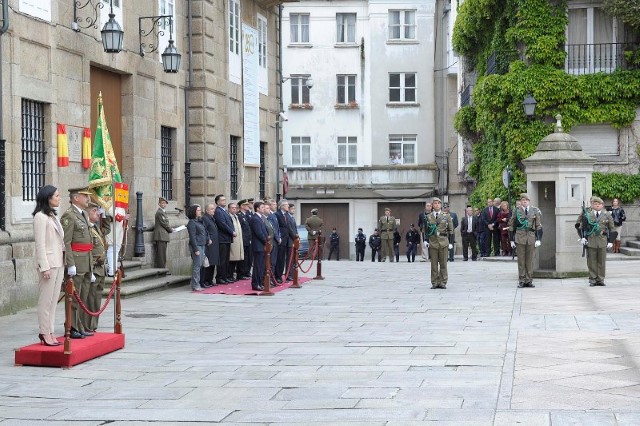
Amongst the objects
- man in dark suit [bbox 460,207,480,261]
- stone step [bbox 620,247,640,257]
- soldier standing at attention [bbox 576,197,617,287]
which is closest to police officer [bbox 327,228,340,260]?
man in dark suit [bbox 460,207,480,261]

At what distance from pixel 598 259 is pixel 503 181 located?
13114mm

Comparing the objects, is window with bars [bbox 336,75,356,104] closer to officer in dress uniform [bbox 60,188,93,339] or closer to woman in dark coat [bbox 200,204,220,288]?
woman in dark coat [bbox 200,204,220,288]

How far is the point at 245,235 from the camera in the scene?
2319 cm

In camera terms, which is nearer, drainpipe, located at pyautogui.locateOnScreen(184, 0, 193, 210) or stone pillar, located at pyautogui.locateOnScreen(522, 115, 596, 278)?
stone pillar, located at pyautogui.locateOnScreen(522, 115, 596, 278)

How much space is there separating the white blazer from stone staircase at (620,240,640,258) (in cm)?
2151

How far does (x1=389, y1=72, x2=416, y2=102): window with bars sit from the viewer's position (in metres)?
52.3

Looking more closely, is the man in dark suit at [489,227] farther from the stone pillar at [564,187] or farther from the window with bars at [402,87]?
the window with bars at [402,87]

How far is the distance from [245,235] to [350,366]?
11938 millimetres

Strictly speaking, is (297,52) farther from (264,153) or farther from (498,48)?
(264,153)

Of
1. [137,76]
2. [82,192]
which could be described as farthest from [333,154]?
[82,192]

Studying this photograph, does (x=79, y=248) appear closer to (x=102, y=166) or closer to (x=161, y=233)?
(x=102, y=166)

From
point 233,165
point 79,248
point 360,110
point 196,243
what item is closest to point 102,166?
point 79,248

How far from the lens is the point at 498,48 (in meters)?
35.8

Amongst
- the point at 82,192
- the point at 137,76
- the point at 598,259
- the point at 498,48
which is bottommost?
the point at 598,259
